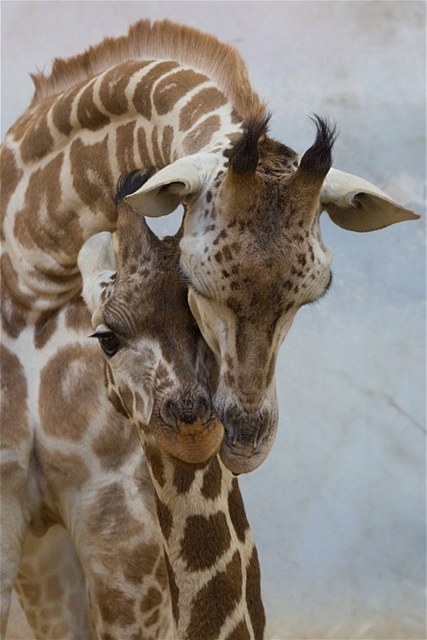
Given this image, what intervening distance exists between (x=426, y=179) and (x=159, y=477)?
215 cm

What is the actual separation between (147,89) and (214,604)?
3.48ft

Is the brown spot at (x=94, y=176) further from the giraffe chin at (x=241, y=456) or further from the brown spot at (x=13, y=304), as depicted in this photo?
the giraffe chin at (x=241, y=456)

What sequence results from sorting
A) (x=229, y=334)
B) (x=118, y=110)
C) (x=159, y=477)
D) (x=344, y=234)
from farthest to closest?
(x=344, y=234), (x=118, y=110), (x=159, y=477), (x=229, y=334)

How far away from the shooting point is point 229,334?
2201 mm

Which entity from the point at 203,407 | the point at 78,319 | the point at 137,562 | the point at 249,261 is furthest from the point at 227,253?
the point at 137,562

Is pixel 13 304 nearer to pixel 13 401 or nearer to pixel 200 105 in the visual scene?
pixel 13 401

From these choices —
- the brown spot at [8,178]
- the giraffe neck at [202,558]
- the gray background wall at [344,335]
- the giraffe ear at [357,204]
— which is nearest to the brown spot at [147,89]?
the brown spot at [8,178]

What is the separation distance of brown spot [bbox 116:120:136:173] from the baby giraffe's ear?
19cm

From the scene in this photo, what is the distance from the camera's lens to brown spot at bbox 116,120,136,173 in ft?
8.97

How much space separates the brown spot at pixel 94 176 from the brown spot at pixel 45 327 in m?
0.27

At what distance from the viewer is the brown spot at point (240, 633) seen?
2.29m

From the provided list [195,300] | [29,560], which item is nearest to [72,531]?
[29,560]

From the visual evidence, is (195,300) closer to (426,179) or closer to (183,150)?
(183,150)

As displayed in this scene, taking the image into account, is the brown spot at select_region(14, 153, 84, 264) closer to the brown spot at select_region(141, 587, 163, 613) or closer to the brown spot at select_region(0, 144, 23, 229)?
the brown spot at select_region(0, 144, 23, 229)
